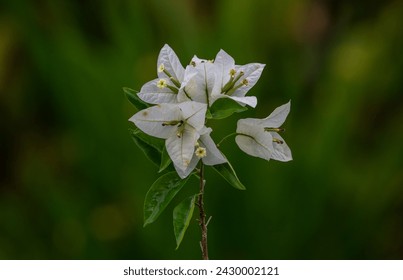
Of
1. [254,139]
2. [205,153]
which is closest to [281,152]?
[254,139]

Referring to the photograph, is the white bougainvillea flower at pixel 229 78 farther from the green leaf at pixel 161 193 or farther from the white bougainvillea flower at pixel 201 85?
the green leaf at pixel 161 193

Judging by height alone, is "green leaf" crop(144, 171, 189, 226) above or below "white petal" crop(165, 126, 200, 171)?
below

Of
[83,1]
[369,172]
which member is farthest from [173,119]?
[83,1]

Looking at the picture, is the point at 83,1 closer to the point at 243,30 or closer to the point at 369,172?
the point at 243,30

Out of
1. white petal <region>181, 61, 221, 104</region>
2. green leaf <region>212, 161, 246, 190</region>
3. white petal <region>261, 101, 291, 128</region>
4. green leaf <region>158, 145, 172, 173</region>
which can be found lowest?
green leaf <region>212, 161, 246, 190</region>

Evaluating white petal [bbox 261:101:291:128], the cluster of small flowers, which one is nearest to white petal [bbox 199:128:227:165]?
the cluster of small flowers

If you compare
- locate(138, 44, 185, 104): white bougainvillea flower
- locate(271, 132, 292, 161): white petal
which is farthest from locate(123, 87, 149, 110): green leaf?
locate(271, 132, 292, 161): white petal

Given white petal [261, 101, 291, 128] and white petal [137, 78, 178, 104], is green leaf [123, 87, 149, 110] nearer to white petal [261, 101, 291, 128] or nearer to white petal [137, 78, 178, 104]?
white petal [137, 78, 178, 104]

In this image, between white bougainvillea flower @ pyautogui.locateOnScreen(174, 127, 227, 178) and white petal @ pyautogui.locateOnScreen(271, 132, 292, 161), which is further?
white petal @ pyautogui.locateOnScreen(271, 132, 292, 161)

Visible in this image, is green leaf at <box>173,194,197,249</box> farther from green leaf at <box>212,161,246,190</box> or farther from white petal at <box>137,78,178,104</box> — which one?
white petal at <box>137,78,178,104</box>
